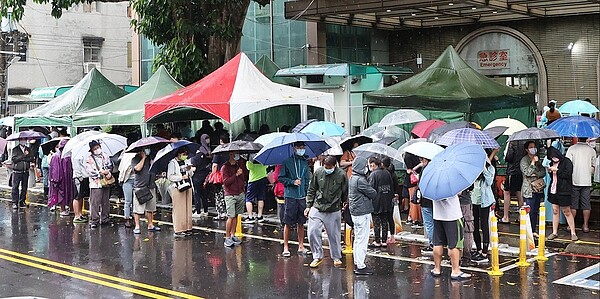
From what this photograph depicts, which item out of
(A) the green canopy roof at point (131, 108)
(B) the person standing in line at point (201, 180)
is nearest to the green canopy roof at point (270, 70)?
(A) the green canopy roof at point (131, 108)

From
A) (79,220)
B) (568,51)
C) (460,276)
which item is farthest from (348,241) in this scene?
(568,51)

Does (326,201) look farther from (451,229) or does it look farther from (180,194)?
(180,194)

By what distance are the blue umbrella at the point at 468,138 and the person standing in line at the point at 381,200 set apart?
1.06 metres

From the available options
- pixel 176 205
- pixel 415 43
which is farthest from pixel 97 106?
pixel 415 43

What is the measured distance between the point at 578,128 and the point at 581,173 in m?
0.76

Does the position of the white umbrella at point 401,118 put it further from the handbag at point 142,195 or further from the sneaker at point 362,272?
the sneaker at point 362,272

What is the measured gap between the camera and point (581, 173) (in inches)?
485

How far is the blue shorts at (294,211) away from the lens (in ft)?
38.1

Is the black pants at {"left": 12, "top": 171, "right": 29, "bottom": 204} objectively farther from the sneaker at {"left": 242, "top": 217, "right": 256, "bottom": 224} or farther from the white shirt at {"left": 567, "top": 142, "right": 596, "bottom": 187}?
the white shirt at {"left": 567, "top": 142, "right": 596, "bottom": 187}

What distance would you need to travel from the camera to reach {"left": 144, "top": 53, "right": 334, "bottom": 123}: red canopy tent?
15.3m

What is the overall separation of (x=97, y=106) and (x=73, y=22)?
2069cm

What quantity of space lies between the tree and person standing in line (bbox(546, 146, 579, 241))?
10552 millimetres

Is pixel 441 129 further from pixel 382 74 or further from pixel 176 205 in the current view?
pixel 382 74

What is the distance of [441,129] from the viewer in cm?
1279
